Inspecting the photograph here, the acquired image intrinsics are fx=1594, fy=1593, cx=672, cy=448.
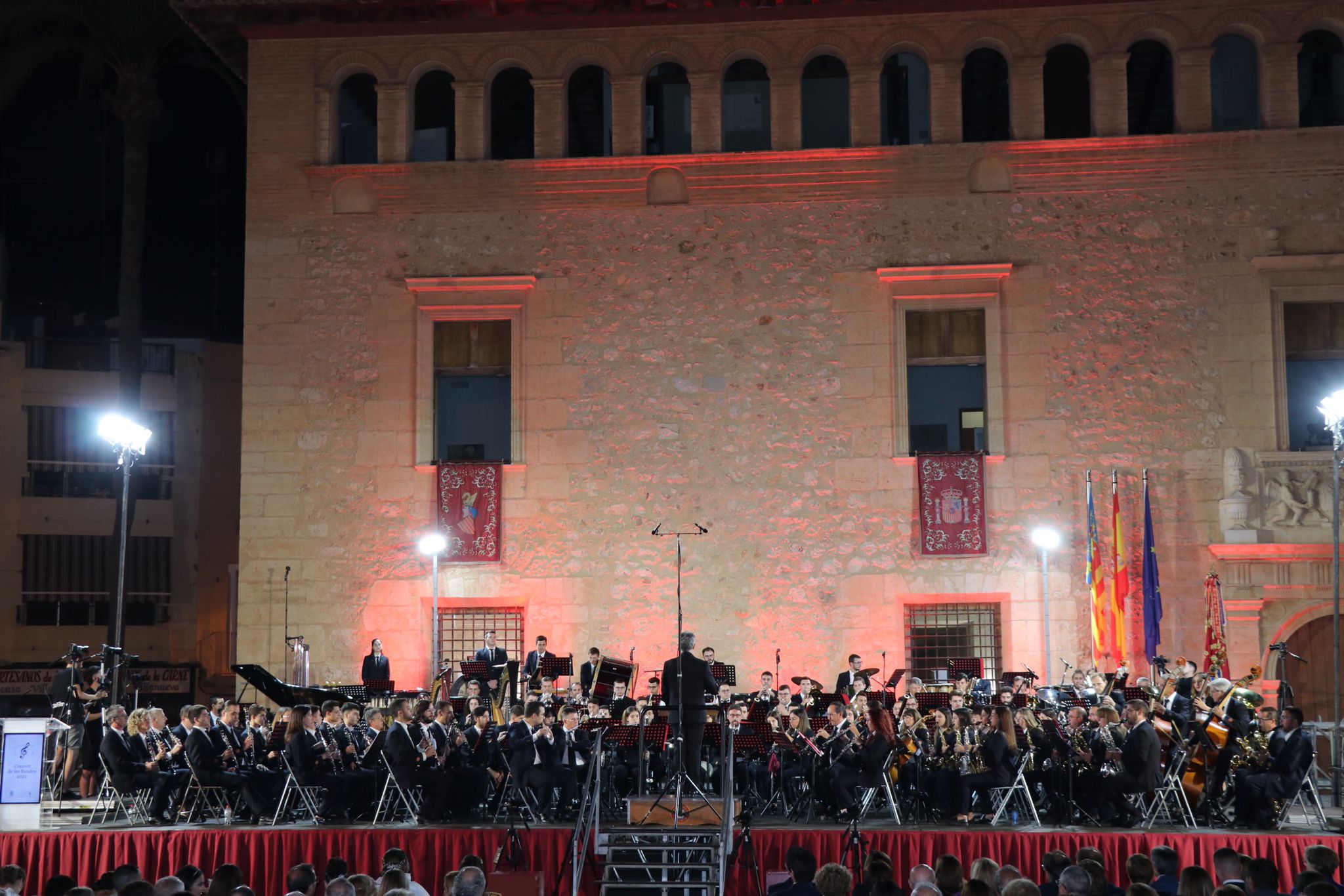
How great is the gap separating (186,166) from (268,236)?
10325 mm

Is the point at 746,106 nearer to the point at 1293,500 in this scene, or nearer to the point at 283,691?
the point at 1293,500

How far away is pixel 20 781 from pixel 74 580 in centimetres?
1547

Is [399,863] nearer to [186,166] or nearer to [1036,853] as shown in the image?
[1036,853]

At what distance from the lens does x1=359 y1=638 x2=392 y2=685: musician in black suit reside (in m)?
21.9

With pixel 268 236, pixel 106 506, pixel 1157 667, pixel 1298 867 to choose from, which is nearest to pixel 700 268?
pixel 268 236

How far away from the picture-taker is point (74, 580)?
3077cm

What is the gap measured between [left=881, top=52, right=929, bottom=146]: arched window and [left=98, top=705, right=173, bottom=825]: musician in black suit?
1338cm

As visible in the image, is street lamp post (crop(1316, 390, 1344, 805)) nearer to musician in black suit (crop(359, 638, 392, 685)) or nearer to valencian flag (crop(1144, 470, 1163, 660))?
valencian flag (crop(1144, 470, 1163, 660))

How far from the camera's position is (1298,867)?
14.6m

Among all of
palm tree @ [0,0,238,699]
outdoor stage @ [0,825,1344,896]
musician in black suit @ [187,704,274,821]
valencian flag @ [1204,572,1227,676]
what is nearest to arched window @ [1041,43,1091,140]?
valencian flag @ [1204,572,1227,676]

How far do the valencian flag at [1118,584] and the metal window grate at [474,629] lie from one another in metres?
8.30

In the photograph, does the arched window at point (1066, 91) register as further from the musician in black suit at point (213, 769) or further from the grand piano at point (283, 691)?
the musician in black suit at point (213, 769)

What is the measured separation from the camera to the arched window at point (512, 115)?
24.0 metres

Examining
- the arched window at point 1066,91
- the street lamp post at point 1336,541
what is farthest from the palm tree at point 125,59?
the street lamp post at point 1336,541
